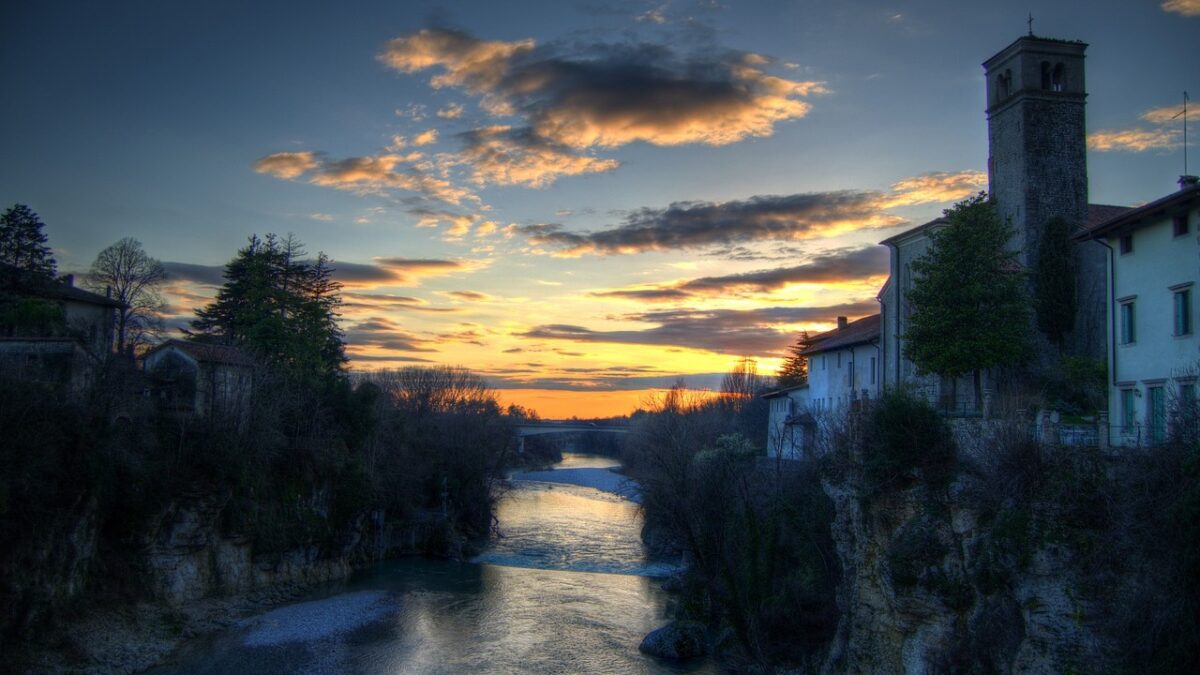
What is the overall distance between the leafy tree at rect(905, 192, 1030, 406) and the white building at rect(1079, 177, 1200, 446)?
6.82 meters

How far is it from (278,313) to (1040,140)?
143ft

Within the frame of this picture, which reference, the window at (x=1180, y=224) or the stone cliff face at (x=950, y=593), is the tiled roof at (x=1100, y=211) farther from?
the stone cliff face at (x=950, y=593)

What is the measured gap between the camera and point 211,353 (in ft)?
131

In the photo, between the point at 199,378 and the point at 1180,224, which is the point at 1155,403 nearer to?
the point at 1180,224

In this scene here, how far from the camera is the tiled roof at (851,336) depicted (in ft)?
138

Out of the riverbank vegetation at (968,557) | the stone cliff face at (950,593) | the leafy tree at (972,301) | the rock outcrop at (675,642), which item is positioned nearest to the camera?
the riverbank vegetation at (968,557)

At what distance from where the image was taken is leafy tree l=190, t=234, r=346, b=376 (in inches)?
1927

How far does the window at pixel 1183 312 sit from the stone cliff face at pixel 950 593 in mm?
6990

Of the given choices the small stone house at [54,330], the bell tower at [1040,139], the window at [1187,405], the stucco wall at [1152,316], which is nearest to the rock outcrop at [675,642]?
the stucco wall at [1152,316]

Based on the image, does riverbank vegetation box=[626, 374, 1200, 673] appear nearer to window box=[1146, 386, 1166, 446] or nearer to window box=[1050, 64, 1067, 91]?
window box=[1146, 386, 1166, 446]

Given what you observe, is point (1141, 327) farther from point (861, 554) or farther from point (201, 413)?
point (201, 413)

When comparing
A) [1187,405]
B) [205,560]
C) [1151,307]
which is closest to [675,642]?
[1187,405]

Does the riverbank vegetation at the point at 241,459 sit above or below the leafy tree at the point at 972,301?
below

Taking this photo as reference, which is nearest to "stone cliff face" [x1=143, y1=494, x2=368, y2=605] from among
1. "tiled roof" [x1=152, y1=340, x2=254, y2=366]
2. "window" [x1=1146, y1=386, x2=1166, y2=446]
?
"tiled roof" [x1=152, y1=340, x2=254, y2=366]
